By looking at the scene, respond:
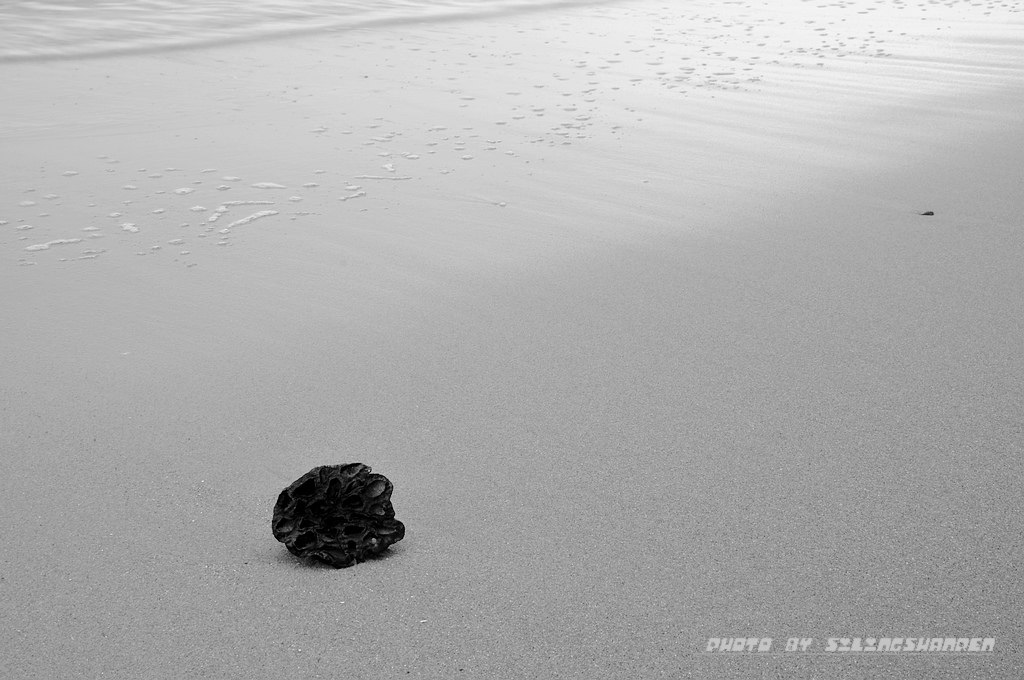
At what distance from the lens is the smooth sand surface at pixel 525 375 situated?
1.77 meters

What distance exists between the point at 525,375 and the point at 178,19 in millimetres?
7138

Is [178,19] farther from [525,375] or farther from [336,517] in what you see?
[336,517]

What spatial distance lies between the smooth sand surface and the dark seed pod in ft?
0.15

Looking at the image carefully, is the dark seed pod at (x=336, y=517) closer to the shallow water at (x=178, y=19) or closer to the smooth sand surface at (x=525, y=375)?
the smooth sand surface at (x=525, y=375)

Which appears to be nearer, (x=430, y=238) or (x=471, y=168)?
(x=430, y=238)

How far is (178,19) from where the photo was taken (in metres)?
8.58

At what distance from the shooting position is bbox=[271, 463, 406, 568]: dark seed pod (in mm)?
1902

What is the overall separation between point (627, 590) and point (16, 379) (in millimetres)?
1929

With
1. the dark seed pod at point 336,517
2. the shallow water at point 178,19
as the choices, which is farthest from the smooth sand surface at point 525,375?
the shallow water at point 178,19

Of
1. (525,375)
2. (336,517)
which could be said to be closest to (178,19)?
(525,375)

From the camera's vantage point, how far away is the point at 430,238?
12.6 feet

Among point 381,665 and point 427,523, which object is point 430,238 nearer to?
point 427,523

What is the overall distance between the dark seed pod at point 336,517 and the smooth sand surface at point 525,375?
0.05 metres

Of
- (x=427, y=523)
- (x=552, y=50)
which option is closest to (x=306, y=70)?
(x=552, y=50)
